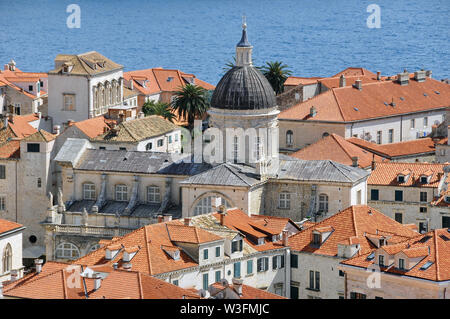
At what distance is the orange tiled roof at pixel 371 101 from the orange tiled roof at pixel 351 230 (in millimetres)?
38872

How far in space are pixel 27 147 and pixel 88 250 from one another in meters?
12.4

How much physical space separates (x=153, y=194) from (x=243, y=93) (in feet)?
29.2

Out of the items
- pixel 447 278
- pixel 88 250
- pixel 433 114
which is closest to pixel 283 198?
pixel 88 250

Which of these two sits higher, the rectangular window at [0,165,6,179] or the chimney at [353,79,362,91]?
the chimney at [353,79,362,91]

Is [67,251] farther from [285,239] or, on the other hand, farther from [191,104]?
[191,104]

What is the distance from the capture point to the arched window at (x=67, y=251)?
10231 cm

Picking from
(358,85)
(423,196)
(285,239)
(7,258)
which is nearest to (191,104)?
(358,85)

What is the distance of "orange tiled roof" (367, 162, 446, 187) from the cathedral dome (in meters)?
10.8

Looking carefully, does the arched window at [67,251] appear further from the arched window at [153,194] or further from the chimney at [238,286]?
the chimney at [238,286]

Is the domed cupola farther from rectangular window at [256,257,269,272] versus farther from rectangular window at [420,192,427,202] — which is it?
rectangular window at [256,257,269,272]

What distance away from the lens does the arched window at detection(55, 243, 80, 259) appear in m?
102

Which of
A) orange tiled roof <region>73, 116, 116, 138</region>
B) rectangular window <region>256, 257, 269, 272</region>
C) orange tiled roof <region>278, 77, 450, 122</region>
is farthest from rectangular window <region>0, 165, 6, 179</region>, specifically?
orange tiled roof <region>278, 77, 450, 122</region>

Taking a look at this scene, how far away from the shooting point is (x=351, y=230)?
91.1 m

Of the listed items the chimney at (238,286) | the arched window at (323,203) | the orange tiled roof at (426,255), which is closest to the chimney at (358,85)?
the arched window at (323,203)
